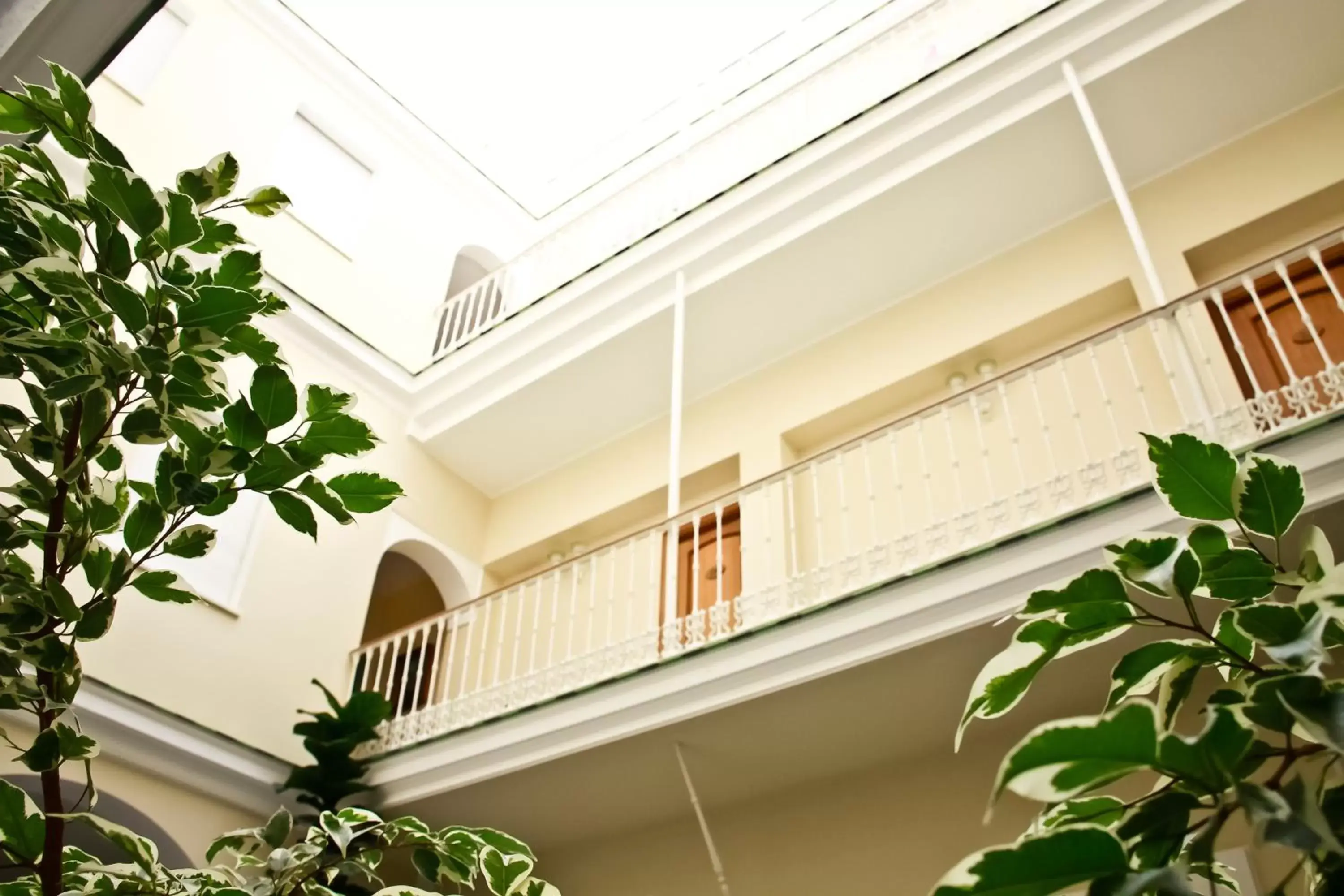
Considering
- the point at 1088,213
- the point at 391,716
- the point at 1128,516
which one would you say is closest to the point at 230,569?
the point at 391,716

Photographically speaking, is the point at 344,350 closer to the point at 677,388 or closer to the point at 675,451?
the point at 677,388

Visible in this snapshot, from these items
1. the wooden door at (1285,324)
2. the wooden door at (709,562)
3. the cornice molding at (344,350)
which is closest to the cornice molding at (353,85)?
the cornice molding at (344,350)

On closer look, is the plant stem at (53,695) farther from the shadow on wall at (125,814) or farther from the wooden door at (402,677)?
the wooden door at (402,677)

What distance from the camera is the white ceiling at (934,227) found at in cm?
584

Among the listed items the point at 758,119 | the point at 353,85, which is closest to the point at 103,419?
the point at 758,119

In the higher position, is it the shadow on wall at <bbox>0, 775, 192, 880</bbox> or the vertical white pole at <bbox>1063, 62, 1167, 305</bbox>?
the vertical white pole at <bbox>1063, 62, 1167, 305</bbox>

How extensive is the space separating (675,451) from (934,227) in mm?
2386

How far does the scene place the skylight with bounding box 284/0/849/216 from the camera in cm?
934

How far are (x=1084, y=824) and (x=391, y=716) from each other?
6.11 meters

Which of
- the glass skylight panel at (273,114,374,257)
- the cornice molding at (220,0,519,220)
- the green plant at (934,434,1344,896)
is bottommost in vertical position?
the green plant at (934,434,1344,896)

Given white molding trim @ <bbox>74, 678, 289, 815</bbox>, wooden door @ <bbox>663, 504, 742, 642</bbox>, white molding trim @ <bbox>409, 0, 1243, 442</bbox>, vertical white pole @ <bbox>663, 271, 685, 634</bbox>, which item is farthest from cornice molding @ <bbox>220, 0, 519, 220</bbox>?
white molding trim @ <bbox>74, 678, 289, 815</bbox>

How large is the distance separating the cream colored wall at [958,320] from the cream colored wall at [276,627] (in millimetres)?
1356

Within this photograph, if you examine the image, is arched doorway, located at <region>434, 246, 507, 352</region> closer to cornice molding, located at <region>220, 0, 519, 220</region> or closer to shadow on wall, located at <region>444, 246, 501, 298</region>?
shadow on wall, located at <region>444, 246, 501, 298</region>

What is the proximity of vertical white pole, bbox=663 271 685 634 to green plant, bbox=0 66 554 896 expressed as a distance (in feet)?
12.2
